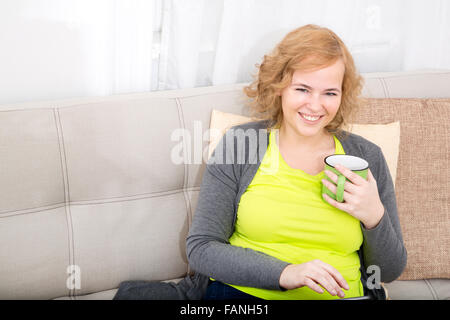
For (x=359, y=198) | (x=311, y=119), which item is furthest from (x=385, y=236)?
(x=311, y=119)

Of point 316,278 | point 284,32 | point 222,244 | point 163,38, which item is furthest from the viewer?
point 284,32

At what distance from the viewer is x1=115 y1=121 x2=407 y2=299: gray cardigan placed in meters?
1.08

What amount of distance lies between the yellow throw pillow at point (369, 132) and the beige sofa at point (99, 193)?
33mm

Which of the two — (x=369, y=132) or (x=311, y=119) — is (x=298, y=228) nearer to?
(x=311, y=119)

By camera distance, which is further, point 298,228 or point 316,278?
point 298,228

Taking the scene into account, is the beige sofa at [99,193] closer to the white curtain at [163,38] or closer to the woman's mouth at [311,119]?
the white curtain at [163,38]

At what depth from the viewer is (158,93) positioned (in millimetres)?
1404

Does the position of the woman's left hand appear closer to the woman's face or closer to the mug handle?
the mug handle

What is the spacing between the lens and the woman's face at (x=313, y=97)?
1137 mm

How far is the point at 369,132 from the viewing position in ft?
4.44

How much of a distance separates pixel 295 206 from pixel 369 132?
38cm

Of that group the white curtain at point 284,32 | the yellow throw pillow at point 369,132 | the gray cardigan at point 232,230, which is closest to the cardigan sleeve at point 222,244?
the gray cardigan at point 232,230

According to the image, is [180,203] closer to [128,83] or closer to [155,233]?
[155,233]

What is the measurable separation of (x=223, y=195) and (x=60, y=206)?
452 mm
